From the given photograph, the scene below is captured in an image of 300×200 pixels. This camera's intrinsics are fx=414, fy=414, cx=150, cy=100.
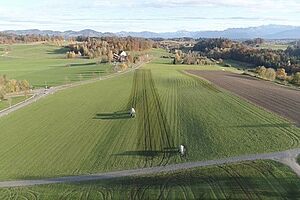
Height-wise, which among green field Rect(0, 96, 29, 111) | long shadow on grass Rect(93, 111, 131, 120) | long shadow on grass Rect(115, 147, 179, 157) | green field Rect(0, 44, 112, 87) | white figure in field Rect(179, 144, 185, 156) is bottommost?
green field Rect(0, 44, 112, 87)

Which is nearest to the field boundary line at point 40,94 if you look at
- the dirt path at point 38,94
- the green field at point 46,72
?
the dirt path at point 38,94

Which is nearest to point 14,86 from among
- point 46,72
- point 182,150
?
point 46,72

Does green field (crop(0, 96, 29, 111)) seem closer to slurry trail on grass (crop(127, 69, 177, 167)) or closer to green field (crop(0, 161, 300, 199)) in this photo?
slurry trail on grass (crop(127, 69, 177, 167))

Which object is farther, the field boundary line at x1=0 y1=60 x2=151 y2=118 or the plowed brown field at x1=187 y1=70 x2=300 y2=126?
the field boundary line at x1=0 y1=60 x2=151 y2=118

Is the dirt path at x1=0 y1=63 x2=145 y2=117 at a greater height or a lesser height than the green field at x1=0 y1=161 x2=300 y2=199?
lesser

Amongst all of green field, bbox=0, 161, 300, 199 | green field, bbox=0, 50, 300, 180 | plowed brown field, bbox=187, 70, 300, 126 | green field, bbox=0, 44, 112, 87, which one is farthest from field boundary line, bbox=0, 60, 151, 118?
green field, bbox=0, 161, 300, 199

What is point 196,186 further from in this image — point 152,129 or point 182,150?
point 152,129

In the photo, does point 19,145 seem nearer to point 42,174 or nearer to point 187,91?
point 42,174
